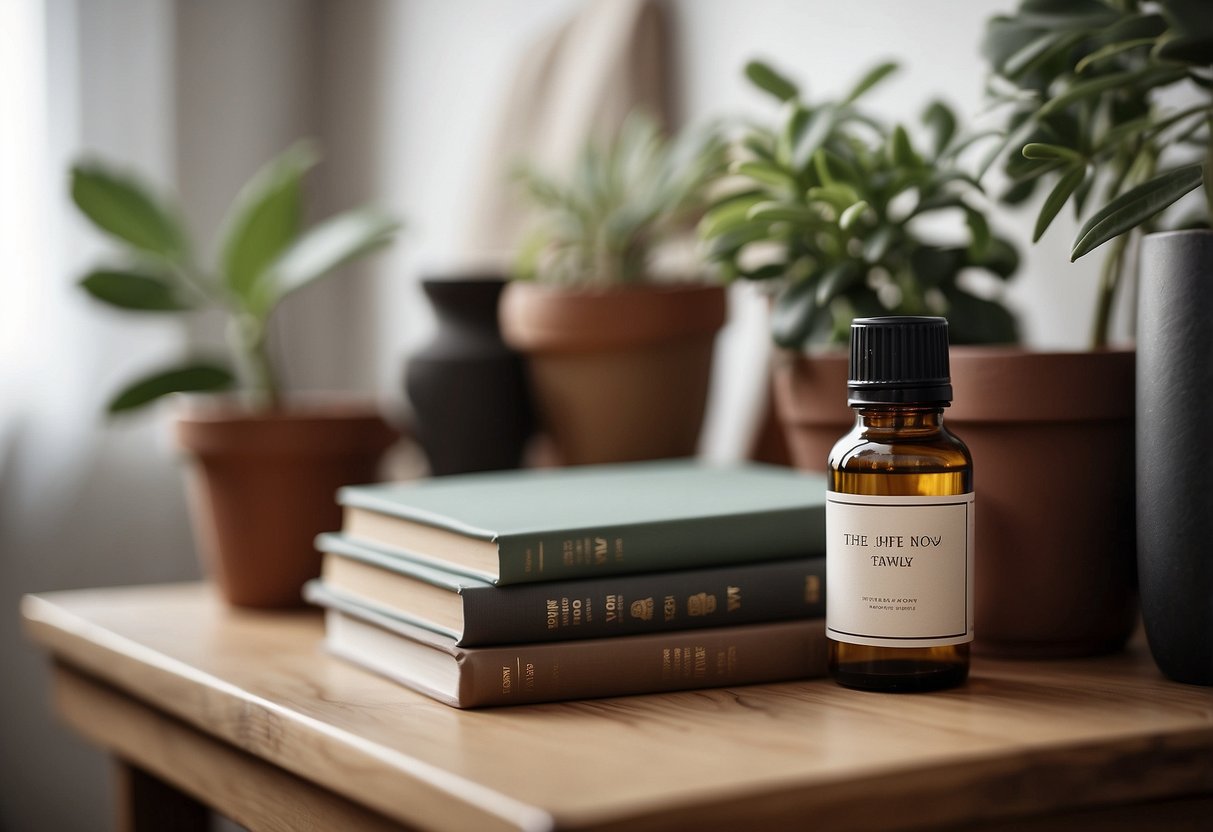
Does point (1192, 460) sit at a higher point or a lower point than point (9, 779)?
higher

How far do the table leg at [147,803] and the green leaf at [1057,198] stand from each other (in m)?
0.72

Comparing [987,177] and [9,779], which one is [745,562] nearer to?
[987,177]

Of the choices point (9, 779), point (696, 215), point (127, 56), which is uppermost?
point (127, 56)

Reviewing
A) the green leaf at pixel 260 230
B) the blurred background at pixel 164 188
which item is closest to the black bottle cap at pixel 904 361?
the green leaf at pixel 260 230

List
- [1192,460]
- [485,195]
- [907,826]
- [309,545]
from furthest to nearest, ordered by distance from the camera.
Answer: [485,195], [309,545], [1192,460], [907,826]

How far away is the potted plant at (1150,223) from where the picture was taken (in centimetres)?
59

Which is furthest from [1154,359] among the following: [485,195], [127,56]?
[127,56]

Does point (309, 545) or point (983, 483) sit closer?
point (983, 483)

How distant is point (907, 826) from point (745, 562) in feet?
0.73

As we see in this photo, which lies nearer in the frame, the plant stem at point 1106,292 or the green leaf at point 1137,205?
the green leaf at point 1137,205

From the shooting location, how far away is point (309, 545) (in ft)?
3.27

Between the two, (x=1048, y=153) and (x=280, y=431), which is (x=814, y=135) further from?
(x=280, y=431)

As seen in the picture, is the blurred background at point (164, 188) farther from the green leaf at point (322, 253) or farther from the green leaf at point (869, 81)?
the green leaf at point (869, 81)

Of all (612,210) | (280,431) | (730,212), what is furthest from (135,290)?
(730,212)
